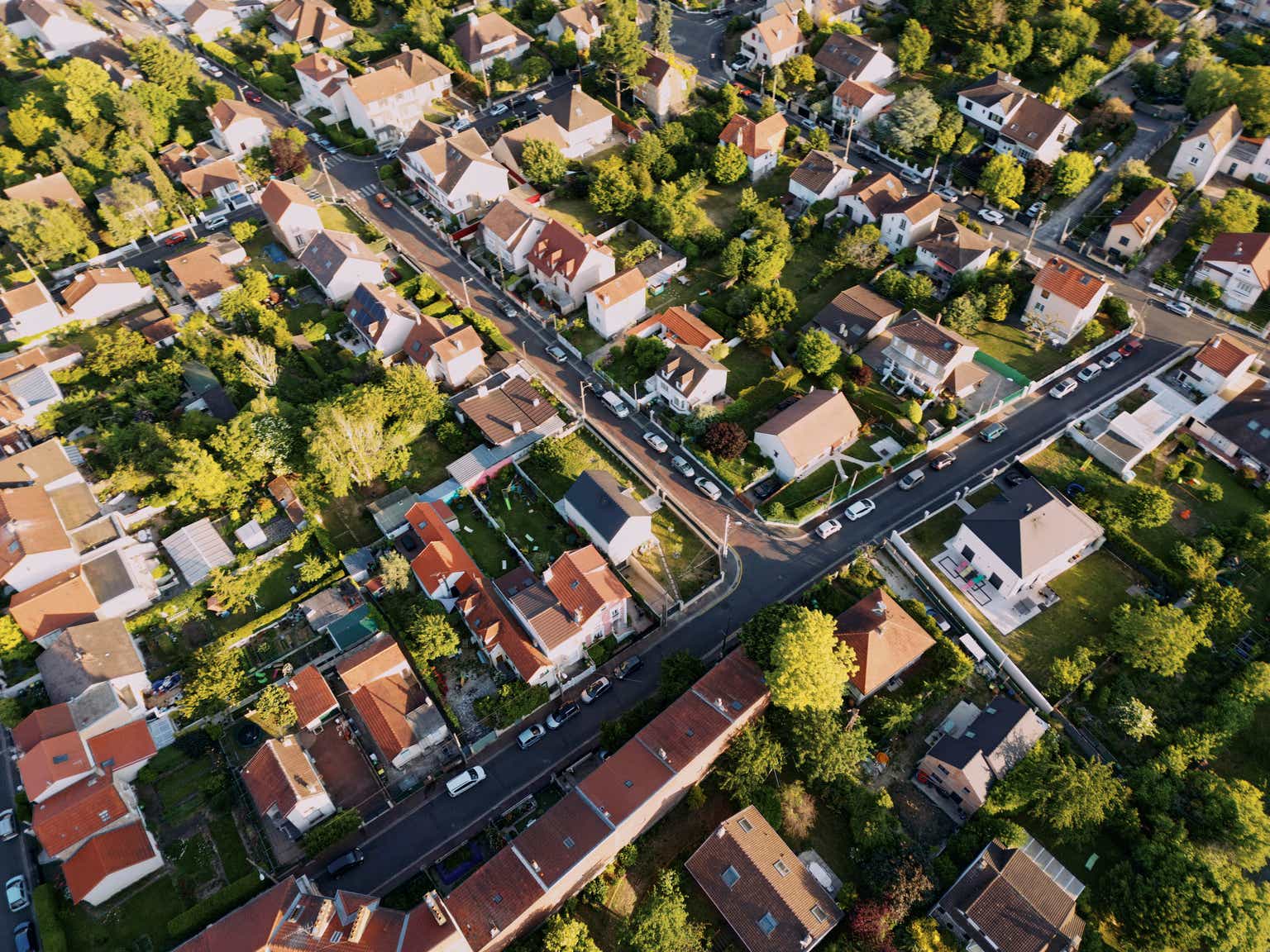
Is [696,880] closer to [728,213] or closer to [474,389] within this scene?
[474,389]

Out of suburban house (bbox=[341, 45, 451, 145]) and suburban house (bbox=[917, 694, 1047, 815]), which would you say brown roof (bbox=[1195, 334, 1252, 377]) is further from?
suburban house (bbox=[341, 45, 451, 145])

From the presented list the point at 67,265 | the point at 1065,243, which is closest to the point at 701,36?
the point at 1065,243

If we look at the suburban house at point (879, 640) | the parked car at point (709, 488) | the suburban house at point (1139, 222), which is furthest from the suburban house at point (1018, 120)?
the suburban house at point (879, 640)

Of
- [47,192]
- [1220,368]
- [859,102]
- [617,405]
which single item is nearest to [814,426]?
[617,405]

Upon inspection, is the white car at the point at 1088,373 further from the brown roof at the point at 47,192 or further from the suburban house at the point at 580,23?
the brown roof at the point at 47,192

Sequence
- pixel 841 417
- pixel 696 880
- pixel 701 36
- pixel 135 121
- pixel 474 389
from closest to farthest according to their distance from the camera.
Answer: pixel 696 880, pixel 841 417, pixel 474 389, pixel 135 121, pixel 701 36

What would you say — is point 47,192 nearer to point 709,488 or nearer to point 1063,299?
point 709,488
